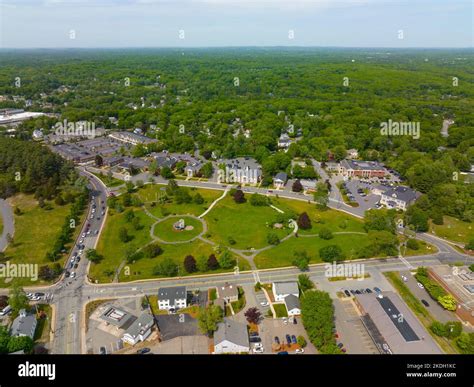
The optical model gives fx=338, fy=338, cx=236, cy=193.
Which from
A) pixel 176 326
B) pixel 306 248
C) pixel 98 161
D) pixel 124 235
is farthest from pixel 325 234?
pixel 98 161

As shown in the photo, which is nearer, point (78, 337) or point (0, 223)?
point (78, 337)

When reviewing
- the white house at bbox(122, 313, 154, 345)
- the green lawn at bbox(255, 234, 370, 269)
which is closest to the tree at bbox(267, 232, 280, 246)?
the green lawn at bbox(255, 234, 370, 269)

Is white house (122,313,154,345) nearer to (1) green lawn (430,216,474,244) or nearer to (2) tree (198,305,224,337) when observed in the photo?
(2) tree (198,305,224,337)

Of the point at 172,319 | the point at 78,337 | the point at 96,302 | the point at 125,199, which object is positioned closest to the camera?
the point at 78,337

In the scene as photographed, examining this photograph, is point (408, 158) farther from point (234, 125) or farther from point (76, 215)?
point (76, 215)

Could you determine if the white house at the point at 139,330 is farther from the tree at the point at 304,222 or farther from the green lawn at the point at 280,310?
the tree at the point at 304,222

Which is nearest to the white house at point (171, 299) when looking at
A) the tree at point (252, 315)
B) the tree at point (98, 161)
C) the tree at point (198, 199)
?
the tree at point (252, 315)
